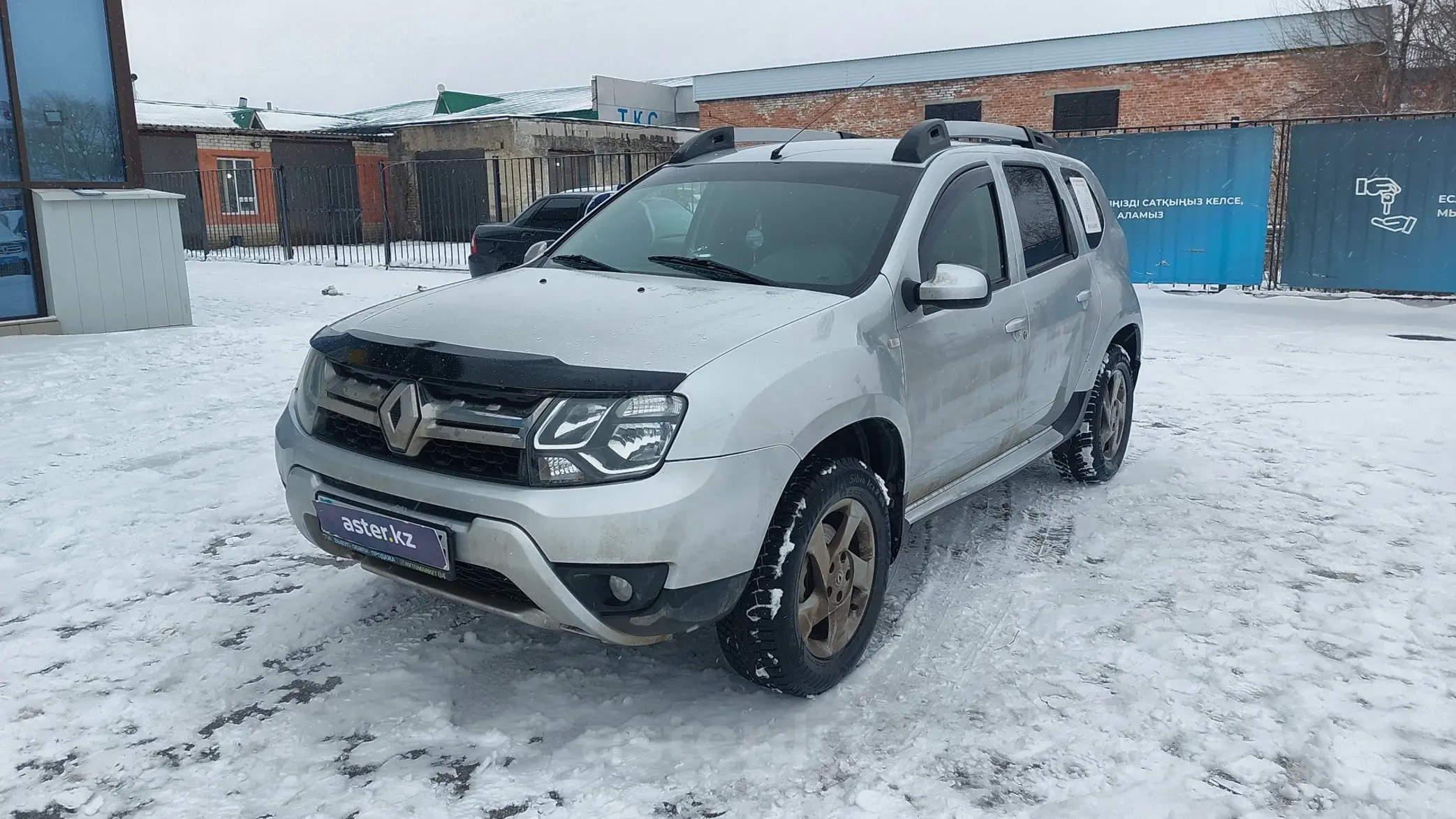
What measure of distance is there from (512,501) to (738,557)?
61cm

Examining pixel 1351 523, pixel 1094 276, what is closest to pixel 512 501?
pixel 1094 276

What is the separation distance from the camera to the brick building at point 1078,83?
86.9ft

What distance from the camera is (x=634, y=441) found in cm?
261

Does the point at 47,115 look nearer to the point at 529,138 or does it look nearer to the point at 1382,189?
the point at 1382,189

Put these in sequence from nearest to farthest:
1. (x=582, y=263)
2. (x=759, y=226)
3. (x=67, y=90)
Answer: (x=759, y=226)
(x=582, y=263)
(x=67, y=90)

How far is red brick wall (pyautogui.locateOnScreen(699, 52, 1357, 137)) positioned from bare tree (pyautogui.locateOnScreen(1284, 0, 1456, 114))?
284 millimetres

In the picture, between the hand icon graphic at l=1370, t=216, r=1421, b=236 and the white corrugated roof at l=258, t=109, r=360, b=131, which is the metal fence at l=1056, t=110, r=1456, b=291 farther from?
the white corrugated roof at l=258, t=109, r=360, b=131

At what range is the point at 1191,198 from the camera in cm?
1326

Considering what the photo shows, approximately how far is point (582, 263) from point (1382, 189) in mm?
11851

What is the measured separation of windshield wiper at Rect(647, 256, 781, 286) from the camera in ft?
11.4

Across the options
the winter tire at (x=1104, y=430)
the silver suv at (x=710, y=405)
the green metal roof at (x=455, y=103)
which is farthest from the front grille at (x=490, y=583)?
the green metal roof at (x=455, y=103)

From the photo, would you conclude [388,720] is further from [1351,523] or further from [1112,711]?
[1351,523]

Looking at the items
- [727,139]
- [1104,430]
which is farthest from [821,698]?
[1104,430]

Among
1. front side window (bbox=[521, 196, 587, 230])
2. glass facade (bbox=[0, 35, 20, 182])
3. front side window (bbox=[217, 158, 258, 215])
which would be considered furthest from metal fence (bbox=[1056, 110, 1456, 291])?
front side window (bbox=[217, 158, 258, 215])
